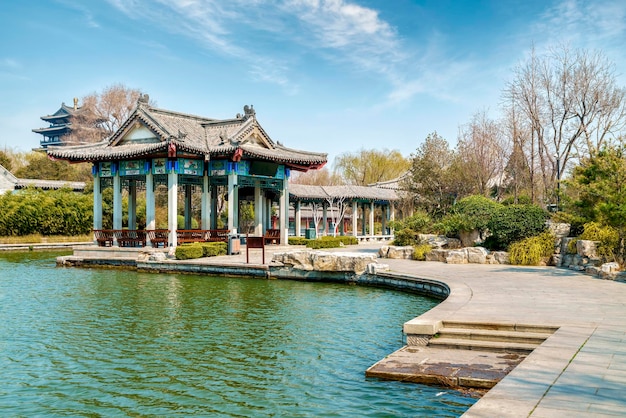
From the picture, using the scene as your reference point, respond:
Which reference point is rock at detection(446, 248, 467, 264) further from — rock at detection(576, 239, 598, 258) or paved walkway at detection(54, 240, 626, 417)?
rock at detection(576, 239, 598, 258)

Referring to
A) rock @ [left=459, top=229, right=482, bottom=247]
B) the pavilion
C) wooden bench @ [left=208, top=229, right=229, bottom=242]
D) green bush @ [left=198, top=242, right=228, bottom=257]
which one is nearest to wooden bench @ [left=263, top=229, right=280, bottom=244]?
the pavilion

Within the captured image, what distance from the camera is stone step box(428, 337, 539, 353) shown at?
263 inches

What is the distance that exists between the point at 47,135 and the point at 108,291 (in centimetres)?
6631

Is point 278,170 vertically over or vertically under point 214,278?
over

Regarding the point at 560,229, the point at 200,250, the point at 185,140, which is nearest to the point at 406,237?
the point at 560,229

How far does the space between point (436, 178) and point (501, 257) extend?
7827 millimetres

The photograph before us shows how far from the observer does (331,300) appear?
12.2 metres

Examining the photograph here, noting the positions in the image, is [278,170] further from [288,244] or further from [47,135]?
[47,135]

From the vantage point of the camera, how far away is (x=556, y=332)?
670 centimetres

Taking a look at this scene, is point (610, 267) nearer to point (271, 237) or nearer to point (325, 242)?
point (325, 242)

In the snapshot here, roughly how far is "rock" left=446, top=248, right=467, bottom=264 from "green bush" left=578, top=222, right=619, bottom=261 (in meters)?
3.37

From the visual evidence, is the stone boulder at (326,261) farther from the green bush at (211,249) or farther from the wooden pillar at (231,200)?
the wooden pillar at (231,200)

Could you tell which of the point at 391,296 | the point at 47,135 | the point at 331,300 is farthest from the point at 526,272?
the point at 47,135

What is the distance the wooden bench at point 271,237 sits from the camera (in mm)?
24938
